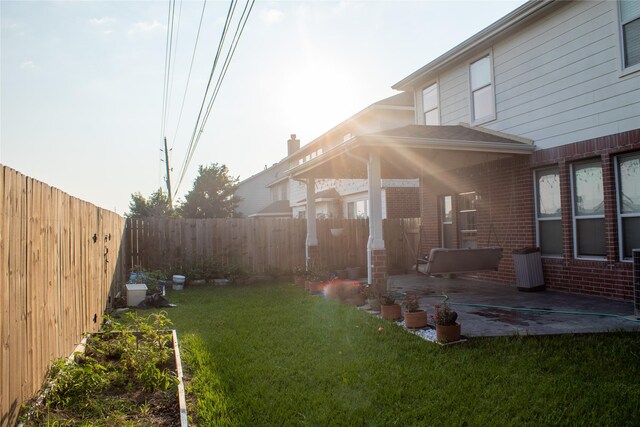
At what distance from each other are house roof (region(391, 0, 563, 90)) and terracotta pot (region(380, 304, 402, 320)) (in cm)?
618

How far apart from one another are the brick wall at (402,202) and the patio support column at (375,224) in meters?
9.40

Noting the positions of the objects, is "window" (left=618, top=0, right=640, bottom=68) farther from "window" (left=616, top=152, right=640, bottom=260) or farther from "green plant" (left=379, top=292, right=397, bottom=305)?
"green plant" (left=379, top=292, right=397, bottom=305)

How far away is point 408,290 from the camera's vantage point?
9797mm

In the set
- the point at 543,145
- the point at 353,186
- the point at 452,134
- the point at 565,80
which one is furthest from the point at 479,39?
the point at 353,186

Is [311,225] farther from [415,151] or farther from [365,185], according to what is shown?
[365,185]

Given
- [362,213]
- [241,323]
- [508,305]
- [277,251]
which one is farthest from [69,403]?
[362,213]

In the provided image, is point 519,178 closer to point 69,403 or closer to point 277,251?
point 277,251

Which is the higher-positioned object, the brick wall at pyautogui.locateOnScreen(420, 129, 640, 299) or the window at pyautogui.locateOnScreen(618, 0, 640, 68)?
the window at pyautogui.locateOnScreen(618, 0, 640, 68)

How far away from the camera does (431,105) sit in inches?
497

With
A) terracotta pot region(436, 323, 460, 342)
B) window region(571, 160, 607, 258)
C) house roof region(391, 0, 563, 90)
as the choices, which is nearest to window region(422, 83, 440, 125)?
house roof region(391, 0, 563, 90)

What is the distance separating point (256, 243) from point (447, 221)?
521 centimetres

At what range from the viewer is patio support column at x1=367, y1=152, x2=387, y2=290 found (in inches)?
329

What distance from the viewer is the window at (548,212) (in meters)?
8.98

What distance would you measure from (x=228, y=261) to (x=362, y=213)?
896 centimetres
